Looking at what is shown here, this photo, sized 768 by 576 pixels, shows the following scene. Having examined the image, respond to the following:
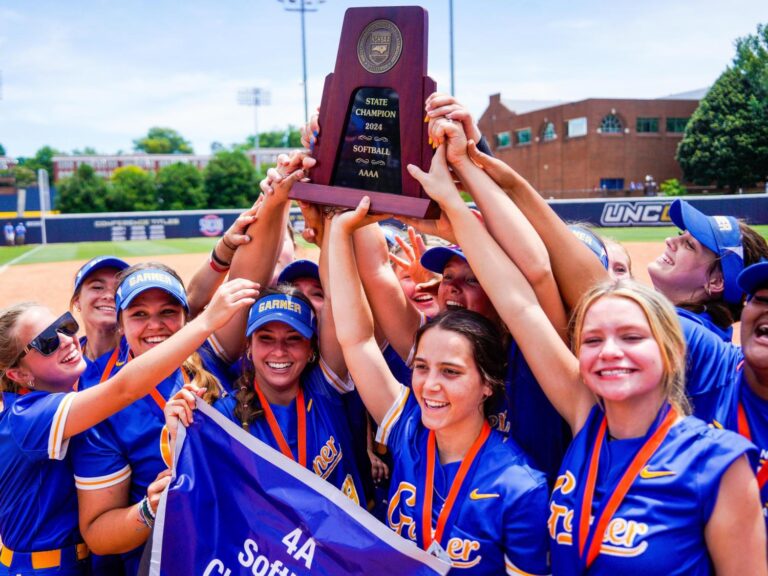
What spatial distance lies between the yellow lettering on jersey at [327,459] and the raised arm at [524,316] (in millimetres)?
1027

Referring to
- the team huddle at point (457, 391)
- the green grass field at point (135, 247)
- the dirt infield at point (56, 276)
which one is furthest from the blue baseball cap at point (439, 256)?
the green grass field at point (135, 247)

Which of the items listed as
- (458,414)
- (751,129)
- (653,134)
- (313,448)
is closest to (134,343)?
(313,448)

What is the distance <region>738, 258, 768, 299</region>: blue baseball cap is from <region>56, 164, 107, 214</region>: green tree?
6596cm

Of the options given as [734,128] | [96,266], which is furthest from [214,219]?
[734,128]

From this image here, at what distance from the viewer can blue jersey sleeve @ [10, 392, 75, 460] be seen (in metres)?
2.73

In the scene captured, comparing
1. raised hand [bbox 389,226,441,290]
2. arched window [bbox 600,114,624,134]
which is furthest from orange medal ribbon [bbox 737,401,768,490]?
arched window [bbox 600,114,624,134]

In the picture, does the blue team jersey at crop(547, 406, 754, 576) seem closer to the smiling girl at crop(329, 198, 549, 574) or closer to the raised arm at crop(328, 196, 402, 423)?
the smiling girl at crop(329, 198, 549, 574)

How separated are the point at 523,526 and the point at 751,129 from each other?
5652 centimetres

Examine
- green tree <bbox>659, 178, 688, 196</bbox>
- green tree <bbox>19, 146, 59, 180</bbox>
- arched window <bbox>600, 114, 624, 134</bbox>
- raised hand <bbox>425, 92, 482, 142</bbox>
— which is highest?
green tree <bbox>19, 146, 59, 180</bbox>

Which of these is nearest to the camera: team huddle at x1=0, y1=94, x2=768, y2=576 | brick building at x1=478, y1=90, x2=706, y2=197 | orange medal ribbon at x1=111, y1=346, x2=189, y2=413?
team huddle at x1=0, y1=94, x2=768, y2=576

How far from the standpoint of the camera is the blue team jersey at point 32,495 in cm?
287

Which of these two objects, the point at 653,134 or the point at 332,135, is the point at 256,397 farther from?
the point at 653,134

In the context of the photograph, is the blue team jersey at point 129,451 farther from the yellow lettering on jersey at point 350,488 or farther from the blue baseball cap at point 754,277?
the blue baseball cap at point 754,277

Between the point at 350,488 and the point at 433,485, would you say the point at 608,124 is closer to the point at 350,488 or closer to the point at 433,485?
the point at 350,488
